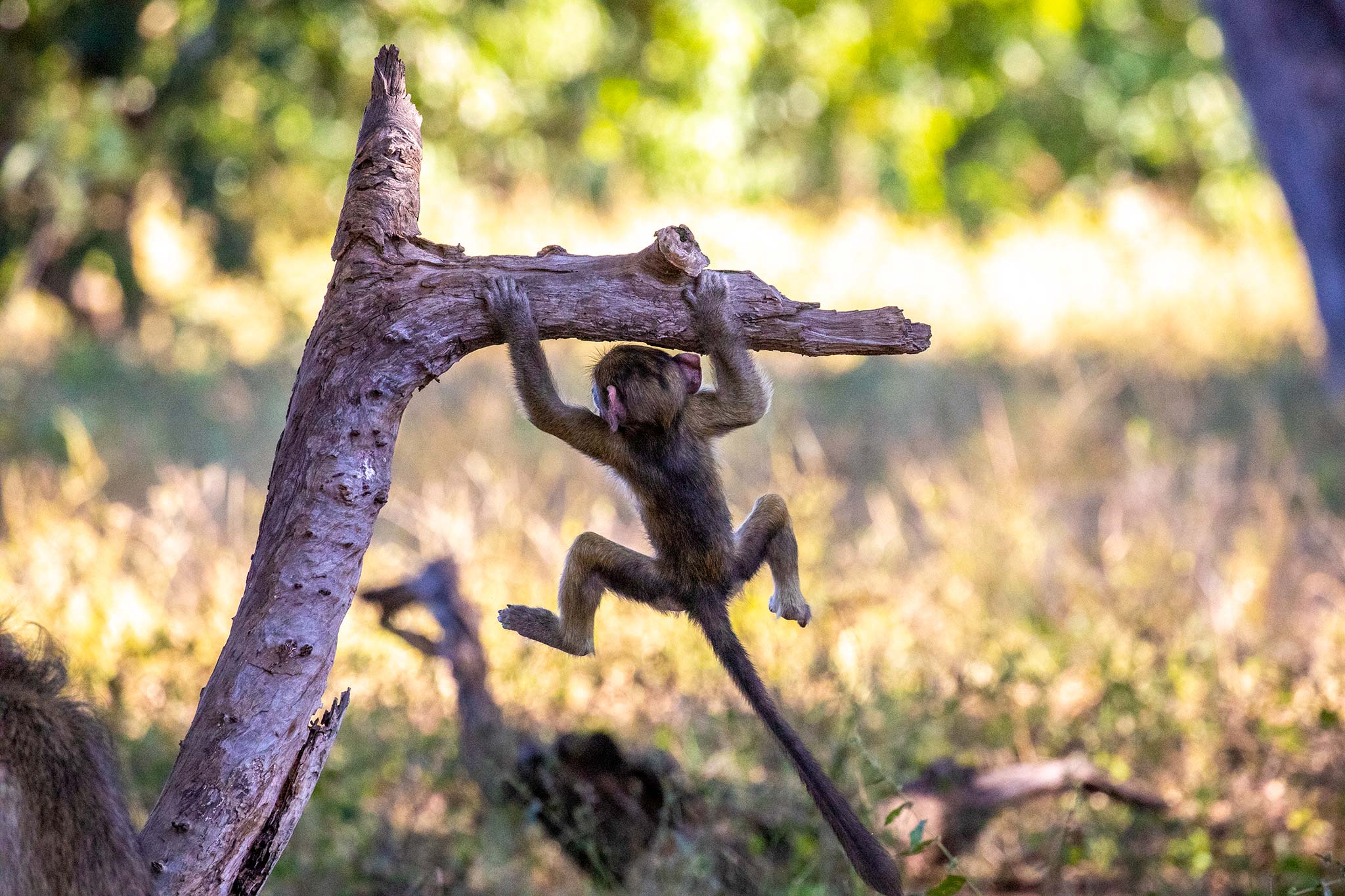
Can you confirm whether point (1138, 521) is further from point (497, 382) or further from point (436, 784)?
point (497, 382)

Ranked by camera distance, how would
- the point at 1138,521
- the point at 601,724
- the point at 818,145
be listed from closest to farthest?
the point at 601,724, the point at 1138,521, the point at 818,145

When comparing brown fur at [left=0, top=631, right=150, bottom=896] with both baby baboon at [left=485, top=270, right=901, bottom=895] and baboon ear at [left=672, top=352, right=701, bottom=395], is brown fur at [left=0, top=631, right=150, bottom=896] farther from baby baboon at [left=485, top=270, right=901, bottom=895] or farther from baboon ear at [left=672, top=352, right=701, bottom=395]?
baboon ear at [left=672, top=352, right=701, bottom=395]

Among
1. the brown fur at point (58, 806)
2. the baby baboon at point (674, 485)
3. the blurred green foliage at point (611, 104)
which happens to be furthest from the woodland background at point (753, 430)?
the brown fur at point (58, 806)

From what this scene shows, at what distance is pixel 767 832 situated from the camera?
3.90 metres

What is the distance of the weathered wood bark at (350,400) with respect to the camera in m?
2.35

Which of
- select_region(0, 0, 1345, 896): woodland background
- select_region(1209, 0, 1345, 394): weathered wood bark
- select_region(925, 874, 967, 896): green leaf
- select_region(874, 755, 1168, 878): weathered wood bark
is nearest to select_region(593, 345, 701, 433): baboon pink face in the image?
select_region(0, 0, 1345, 896): woodland background

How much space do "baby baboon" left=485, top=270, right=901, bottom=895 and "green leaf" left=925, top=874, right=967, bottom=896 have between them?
2.54 feet

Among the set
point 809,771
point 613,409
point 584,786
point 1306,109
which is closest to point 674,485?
point 613,409

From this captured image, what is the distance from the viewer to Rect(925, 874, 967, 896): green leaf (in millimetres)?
2941

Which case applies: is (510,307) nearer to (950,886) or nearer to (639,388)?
(639,388)

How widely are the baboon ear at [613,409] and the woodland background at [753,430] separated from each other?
1128 millimetres

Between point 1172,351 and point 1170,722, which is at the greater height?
point 1172,351

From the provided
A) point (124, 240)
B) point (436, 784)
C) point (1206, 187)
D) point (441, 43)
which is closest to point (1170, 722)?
point (436, 784)

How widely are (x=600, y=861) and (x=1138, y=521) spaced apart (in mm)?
3902
